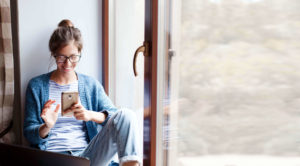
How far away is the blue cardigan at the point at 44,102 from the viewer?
4.36 ft

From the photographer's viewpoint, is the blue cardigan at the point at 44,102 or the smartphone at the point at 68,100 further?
the blue cardigan at the point at 44,102

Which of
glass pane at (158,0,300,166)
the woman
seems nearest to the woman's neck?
the woman

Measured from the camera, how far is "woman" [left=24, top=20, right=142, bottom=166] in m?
1.16

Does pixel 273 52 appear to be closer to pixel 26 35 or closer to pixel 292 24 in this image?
pixel 292 24

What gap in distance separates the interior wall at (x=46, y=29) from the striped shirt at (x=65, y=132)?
22 cm

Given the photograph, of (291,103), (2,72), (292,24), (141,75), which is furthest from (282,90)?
(2,72)

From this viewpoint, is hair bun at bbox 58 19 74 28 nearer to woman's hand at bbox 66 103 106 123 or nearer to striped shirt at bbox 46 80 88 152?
striped shirt at bbox 46 80 88 152

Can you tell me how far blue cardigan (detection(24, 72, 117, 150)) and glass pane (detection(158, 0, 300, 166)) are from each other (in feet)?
1.85

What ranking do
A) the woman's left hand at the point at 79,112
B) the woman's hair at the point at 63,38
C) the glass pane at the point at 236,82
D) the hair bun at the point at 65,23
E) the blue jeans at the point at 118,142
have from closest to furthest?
Result: the glass pane at the point at 236,82 < the blue jeans at the point at 118,142 < the woman's left hand at the point at 79,112 < the woman's hair at the point at 63,38 < the hair bun at the point at 65,23

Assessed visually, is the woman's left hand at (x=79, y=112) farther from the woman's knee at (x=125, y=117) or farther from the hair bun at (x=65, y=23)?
the hair bun at (x=65, y=23)

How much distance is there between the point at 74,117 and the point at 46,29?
539 millimetres

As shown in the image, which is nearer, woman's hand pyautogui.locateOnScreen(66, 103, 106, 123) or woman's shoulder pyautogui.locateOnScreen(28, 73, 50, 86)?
woman's hand pyautogui.locateOnScreen(66, 103, 106, 123)

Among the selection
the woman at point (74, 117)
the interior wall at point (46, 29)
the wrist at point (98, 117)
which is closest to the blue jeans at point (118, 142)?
the woman at point (74, 117)

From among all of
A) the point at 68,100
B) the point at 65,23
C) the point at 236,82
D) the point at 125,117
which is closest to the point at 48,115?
the point at 68,100
